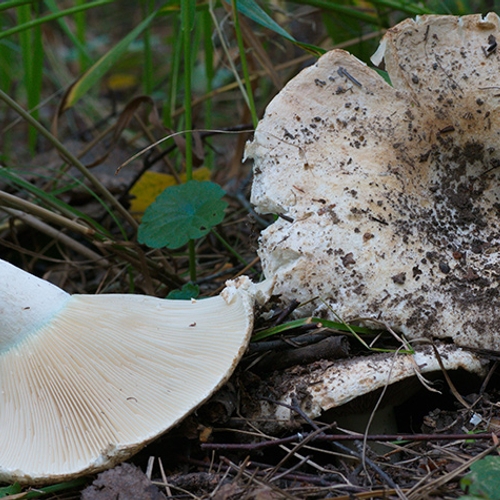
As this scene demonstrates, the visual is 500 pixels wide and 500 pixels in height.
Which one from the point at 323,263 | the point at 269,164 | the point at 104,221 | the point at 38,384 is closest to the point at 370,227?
the point at 323,263

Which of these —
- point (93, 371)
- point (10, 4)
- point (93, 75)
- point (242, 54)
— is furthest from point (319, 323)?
point (93, 75)

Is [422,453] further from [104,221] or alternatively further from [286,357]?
[104,221]

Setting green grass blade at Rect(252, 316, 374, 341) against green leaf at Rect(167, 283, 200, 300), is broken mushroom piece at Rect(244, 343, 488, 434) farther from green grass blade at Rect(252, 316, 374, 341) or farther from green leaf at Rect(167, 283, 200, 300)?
green leaf at Rect(167, 283, 200, 300)

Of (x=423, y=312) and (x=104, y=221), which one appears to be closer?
(x=423, y=312)

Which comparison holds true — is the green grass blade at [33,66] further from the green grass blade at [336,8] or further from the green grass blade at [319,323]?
the green grass blade at [319,323]

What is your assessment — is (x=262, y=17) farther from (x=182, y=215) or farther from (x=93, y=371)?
(x=93, y=371)

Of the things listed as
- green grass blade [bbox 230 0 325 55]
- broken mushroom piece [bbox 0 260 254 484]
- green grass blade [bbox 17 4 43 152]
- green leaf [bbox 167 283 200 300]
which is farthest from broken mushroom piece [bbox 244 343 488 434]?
green grass blade [bbox 17 4 43 152]
